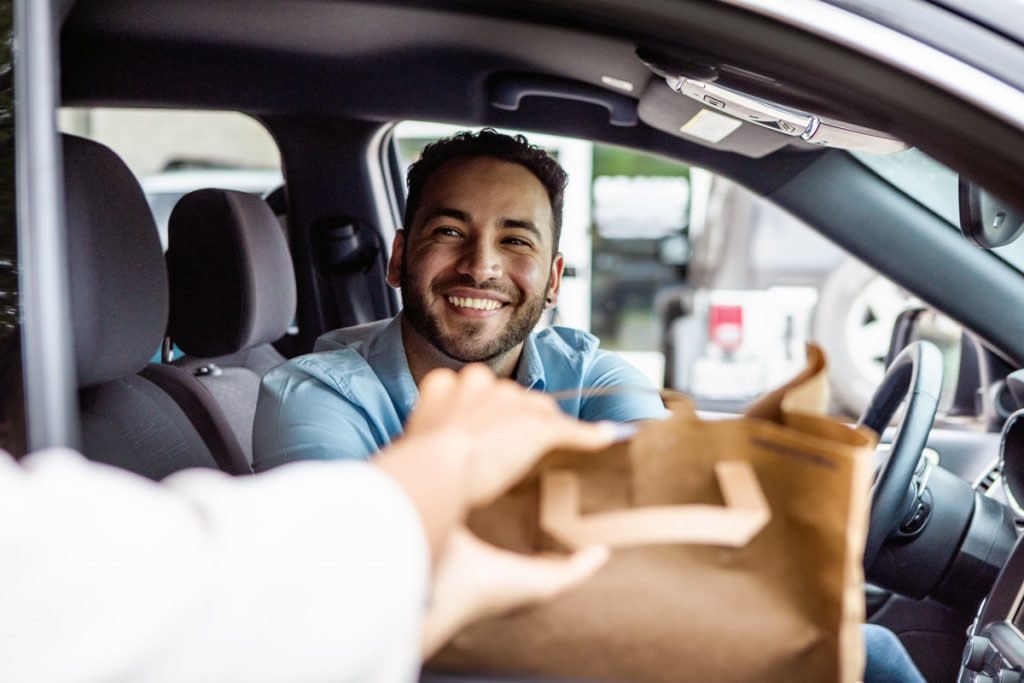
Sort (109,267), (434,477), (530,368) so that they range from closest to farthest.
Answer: (434,477)
(109,267)
(530,368)

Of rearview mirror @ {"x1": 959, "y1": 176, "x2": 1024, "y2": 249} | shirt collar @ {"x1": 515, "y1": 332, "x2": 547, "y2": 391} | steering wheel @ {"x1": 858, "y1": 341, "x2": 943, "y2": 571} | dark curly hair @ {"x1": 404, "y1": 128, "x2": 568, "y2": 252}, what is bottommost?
steering wheel @ {"x1": 858, "y1": 341, "x2": 943, "y2": 571}

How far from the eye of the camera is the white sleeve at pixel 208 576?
2.36ft

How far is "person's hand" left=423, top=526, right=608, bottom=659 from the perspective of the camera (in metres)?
0.89

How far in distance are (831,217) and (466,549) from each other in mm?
1571

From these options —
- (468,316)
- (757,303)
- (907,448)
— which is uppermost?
(468,316)

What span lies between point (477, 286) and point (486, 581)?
938 mm

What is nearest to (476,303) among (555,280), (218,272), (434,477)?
(555,280)

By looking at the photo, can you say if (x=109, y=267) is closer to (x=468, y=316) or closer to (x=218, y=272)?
(x=468, y=316)

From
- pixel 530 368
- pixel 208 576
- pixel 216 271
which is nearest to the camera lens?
pixel 208 576

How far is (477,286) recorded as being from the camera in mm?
1813

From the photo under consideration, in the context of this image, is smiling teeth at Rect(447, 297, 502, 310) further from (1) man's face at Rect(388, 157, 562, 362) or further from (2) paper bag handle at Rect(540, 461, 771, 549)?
(2) paper bag handle at Rect(540, 461, 771, 549)

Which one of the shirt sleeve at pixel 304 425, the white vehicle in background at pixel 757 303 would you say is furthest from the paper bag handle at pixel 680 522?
the white vehicle in background at pixel 757 303

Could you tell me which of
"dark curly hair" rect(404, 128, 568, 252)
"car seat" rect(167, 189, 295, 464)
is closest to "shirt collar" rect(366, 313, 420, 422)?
"dark curly hair" rect(404, 128, 568, 252)

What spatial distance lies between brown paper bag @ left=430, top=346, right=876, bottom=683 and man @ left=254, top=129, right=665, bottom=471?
27.2 inches
